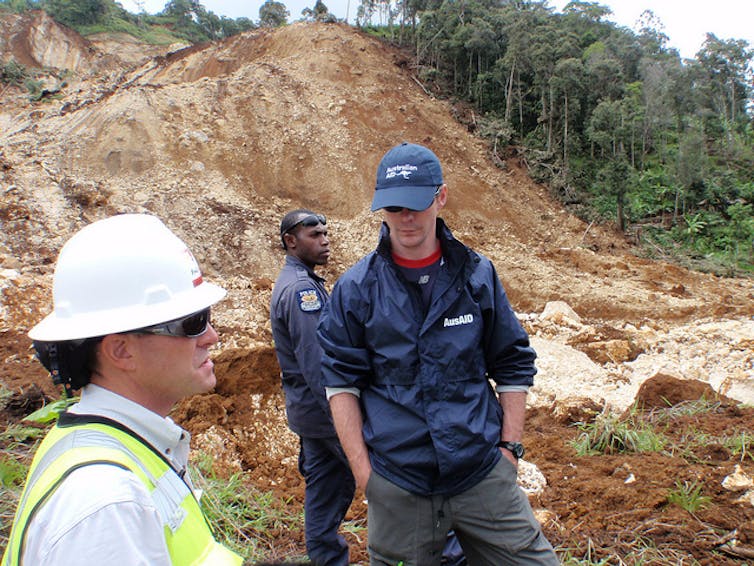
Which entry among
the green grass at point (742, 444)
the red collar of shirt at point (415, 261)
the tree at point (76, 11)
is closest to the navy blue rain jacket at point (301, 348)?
the red collar of shirt at point (415, 261)

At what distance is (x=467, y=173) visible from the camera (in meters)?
13.9

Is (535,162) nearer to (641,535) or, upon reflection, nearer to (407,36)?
(407,36)

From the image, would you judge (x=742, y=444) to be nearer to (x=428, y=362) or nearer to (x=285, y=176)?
(x=428, y=362)

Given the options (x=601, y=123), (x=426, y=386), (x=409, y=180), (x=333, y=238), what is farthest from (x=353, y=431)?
(x=601, y=123)

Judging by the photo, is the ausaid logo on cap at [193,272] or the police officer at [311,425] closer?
the ausaid logo on cap at [193,272]

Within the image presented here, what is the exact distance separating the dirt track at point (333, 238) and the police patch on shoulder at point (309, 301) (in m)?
1.47

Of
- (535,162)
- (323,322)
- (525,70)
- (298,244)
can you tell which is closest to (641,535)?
(323,322)

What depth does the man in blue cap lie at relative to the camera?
1856 millimetres

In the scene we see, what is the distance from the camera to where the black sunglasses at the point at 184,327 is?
1246mm

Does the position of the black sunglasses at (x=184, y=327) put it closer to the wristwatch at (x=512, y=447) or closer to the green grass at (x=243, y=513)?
the wristwatch at (x=512, y=447)

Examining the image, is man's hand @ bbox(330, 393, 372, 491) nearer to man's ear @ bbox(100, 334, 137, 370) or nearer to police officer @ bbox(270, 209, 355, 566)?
police officer @ bbox(270, 209, 355, 566)

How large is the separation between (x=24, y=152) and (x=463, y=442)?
12.6 m

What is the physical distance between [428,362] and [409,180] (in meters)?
0.69

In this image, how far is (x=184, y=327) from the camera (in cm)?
130
